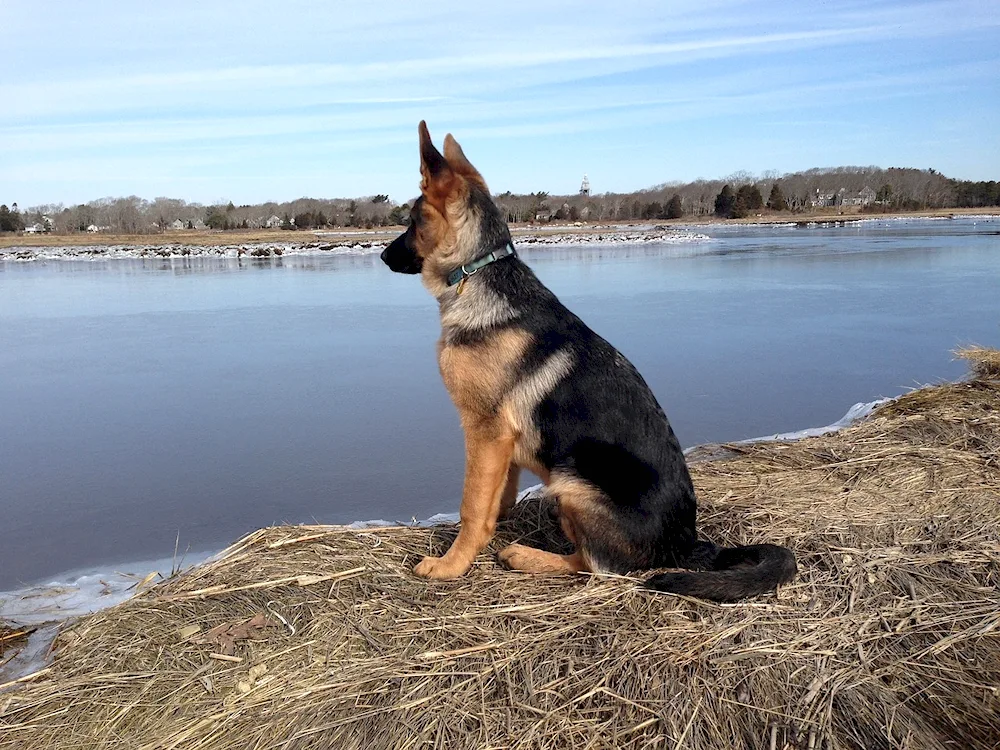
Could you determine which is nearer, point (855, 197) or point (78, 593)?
point (78, 593)

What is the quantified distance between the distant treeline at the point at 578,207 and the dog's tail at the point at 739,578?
159ft

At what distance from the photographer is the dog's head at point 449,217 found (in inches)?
139

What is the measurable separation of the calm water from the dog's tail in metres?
2.49

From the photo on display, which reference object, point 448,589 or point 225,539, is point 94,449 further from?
point 448,589

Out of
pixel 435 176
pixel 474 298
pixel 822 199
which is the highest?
pixel 822 199

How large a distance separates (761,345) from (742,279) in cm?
729

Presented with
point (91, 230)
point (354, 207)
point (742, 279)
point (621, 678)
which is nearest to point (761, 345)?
point (742, 279)

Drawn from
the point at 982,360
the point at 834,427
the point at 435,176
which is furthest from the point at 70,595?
the point at 982,360

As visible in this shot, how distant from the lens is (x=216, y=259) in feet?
88.7

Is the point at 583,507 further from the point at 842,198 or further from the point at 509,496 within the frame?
the point at 842,198

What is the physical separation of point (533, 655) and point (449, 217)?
80.7 inches

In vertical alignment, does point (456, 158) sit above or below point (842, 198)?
below

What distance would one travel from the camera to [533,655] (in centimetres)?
278

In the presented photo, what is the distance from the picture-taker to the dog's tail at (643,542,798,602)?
10.1 ft
